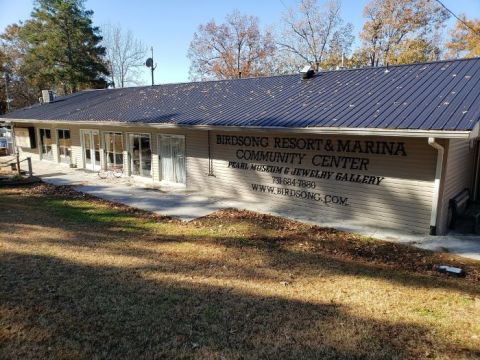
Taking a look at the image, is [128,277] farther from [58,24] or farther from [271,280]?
[58,24]

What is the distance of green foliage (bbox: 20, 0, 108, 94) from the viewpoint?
36969 mm

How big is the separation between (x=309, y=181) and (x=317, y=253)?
350 centimetres

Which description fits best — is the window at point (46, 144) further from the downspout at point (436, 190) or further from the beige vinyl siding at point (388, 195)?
the downspout at point (436, 190)

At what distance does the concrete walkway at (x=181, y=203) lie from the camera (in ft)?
26.2

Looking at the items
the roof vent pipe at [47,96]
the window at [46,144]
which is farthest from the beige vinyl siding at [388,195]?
the roof vent pipe at [47,96]

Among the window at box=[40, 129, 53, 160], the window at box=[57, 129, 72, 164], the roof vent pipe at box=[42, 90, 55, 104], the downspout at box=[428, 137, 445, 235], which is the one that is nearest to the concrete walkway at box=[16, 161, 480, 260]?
the downspout at box=[428, 137, 445, 235]

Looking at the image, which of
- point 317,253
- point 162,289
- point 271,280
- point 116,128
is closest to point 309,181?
point 317,253

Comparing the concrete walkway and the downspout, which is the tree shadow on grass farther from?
the downspout

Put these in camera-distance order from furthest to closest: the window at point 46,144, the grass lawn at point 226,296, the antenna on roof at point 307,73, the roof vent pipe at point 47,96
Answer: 1. the roof vent pipe at point 47,96
2. the window at point 46,144
3. the antenna on roof at point 307,73
4. the grass lawn at point 226,296

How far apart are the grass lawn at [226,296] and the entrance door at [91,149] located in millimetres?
9910

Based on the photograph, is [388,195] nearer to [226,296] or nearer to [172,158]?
[226,296]

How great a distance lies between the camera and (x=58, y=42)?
3712 cm

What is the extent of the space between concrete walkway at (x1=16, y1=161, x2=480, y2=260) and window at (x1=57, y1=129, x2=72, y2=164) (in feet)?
5.64

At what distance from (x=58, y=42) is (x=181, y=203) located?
1341 inches
